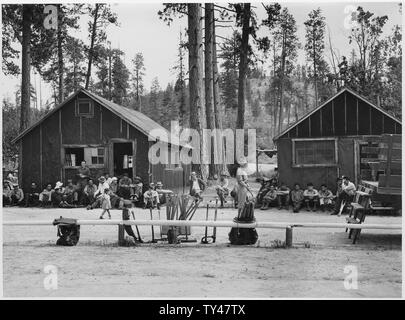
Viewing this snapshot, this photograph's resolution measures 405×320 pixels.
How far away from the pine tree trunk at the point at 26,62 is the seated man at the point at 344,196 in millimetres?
13476

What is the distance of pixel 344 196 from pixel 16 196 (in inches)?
466

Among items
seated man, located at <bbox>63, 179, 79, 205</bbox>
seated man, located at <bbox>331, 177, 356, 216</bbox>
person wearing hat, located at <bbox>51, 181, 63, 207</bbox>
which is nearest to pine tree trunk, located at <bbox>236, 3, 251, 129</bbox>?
seated man, located at <bbox>331, 177, 356, 216</bbox>

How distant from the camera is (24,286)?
6418 mm

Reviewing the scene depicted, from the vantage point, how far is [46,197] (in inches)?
695

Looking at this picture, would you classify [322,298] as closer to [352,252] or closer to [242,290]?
[242,290]

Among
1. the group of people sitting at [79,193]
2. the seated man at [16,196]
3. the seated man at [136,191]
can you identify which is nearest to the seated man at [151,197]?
the group of people sitting at [79,193]

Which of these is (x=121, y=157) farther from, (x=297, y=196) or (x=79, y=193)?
(x=297, y=196)

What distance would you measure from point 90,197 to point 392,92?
741 inches

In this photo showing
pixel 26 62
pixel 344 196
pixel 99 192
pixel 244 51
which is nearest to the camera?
pixel 344 196

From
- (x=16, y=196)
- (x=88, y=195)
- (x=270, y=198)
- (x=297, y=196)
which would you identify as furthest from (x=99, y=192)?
(x=297, y=196)

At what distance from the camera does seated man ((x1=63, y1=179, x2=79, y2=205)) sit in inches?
675

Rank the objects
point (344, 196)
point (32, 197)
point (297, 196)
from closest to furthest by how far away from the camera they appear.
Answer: point (344, 196)
point (297, 196)
point (32, 197)

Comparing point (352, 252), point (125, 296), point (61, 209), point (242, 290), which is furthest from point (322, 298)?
point (61, 209)

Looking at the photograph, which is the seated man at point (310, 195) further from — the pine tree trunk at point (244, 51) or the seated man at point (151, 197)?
the pine tree trunk at point (244, 51)
